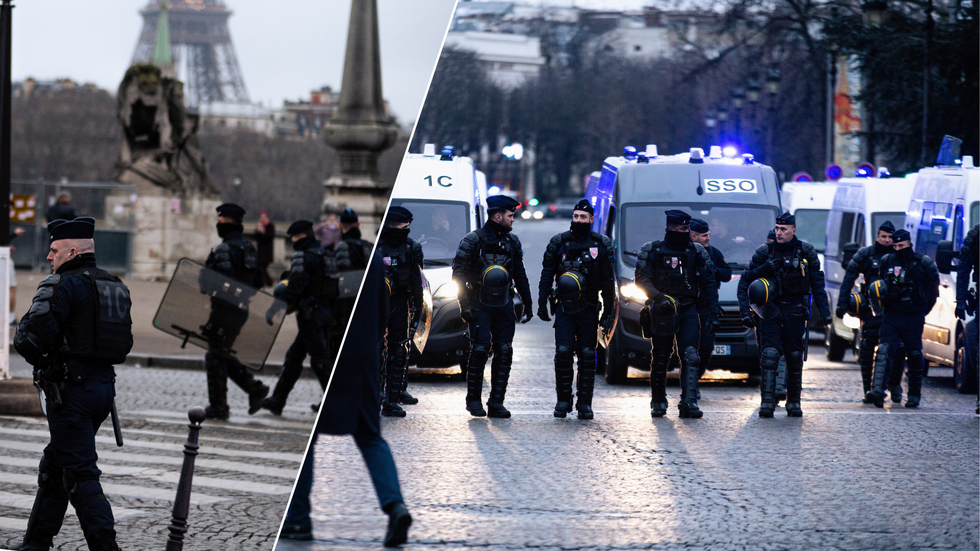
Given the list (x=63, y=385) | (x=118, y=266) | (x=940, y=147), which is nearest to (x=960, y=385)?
(x=940, y=147)

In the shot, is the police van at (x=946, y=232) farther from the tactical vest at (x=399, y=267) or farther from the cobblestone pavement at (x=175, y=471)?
the cobblestone pavement at (x=175, y=471)

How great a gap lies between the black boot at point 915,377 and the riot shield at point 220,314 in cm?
560

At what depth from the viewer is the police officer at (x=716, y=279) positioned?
4523mm

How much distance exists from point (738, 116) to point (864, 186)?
0.74 meters

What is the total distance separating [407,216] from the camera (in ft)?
12.3

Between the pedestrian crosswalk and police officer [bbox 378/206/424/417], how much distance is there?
289 cm

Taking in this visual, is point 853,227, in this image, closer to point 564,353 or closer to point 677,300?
point 677,300

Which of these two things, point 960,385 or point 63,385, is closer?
point 960,385

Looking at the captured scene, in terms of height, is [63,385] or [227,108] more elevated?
[227,108]

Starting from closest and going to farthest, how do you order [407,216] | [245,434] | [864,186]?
[407,216] < [864,186] < [245,434]

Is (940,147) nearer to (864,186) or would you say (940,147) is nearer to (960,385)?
(864,186)

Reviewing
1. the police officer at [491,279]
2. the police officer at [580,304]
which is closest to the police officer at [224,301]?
the police officer at [580,304]

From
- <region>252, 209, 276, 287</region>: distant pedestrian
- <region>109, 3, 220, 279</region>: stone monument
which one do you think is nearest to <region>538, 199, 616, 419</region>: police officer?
<region>252, 209, 276, 287</region>: distant pedestrian

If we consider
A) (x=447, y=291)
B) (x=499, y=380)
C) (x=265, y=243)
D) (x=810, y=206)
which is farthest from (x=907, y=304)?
(x=265, y=243)
